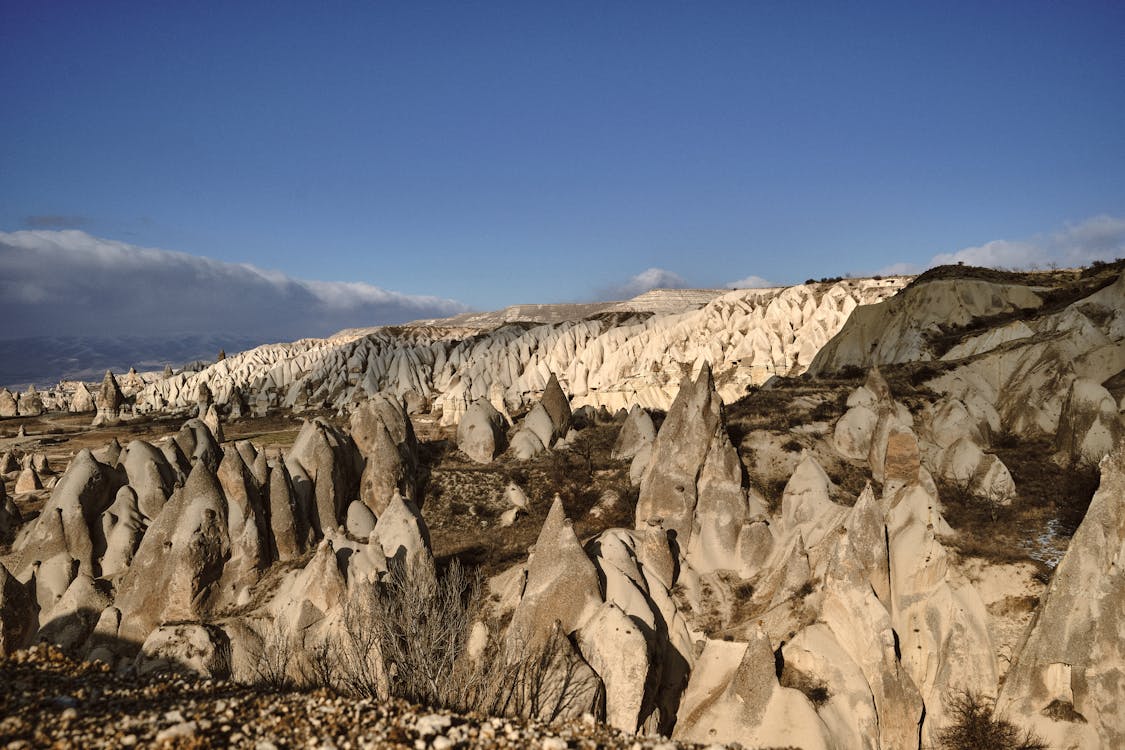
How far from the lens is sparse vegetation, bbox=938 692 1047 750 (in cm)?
1234

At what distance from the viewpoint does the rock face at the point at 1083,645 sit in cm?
1230

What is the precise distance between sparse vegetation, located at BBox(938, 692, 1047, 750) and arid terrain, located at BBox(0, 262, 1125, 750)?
0.18 feet

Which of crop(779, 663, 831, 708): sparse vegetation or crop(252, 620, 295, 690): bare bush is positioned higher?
crop(252, 620, 295, 690): bare bush

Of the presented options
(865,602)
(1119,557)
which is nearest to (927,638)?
(865,602)

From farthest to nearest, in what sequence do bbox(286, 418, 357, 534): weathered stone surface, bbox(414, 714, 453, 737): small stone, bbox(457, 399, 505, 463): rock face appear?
bbox(457, 399, 505, 463): rock face → bbox(286, 418, 357, 534): weathered stone surface → bbox(414, 714, 453, 737): small stone

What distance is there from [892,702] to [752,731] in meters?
3.17

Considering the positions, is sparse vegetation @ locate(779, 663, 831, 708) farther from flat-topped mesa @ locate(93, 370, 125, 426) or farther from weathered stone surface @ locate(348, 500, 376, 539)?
flat-topped mesa @ locate(93, 370, 125, 426)

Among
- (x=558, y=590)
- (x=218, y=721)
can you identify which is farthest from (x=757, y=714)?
(x=218, y=721)

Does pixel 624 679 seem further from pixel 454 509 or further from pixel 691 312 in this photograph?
pixel 691 312

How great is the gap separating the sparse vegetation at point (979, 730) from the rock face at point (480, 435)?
25481 mm

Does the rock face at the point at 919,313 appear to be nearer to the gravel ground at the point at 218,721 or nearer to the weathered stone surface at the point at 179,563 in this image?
the weathered stone surface at the point at 179,563

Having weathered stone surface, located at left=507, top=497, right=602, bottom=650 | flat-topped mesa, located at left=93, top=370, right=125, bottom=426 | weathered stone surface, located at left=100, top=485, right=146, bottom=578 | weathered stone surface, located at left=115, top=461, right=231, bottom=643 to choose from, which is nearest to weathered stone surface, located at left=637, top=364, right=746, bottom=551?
weathered stone surface, located at left=507, top=497, right=602, bottom=650

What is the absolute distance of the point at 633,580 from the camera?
16.3 m

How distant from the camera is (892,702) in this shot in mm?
13297
